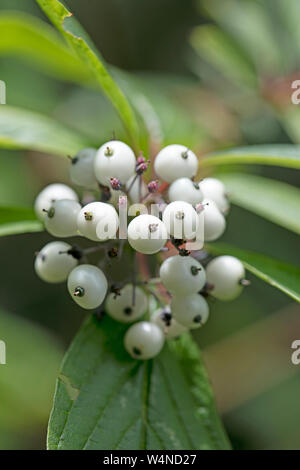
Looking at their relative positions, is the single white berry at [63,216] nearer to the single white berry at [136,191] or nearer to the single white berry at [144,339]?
the single white berry at [136,191]

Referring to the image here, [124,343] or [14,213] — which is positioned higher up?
[14,213]

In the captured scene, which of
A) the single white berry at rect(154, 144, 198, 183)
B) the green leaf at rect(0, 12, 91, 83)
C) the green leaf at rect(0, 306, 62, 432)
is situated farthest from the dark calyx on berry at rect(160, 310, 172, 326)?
the green leaf at rect(0, 306, 62, 432)

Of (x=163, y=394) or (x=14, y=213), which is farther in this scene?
(x=14, y=213)

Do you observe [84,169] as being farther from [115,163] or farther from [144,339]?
[144,339]

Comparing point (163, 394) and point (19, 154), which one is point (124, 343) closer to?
point (163, 394)
